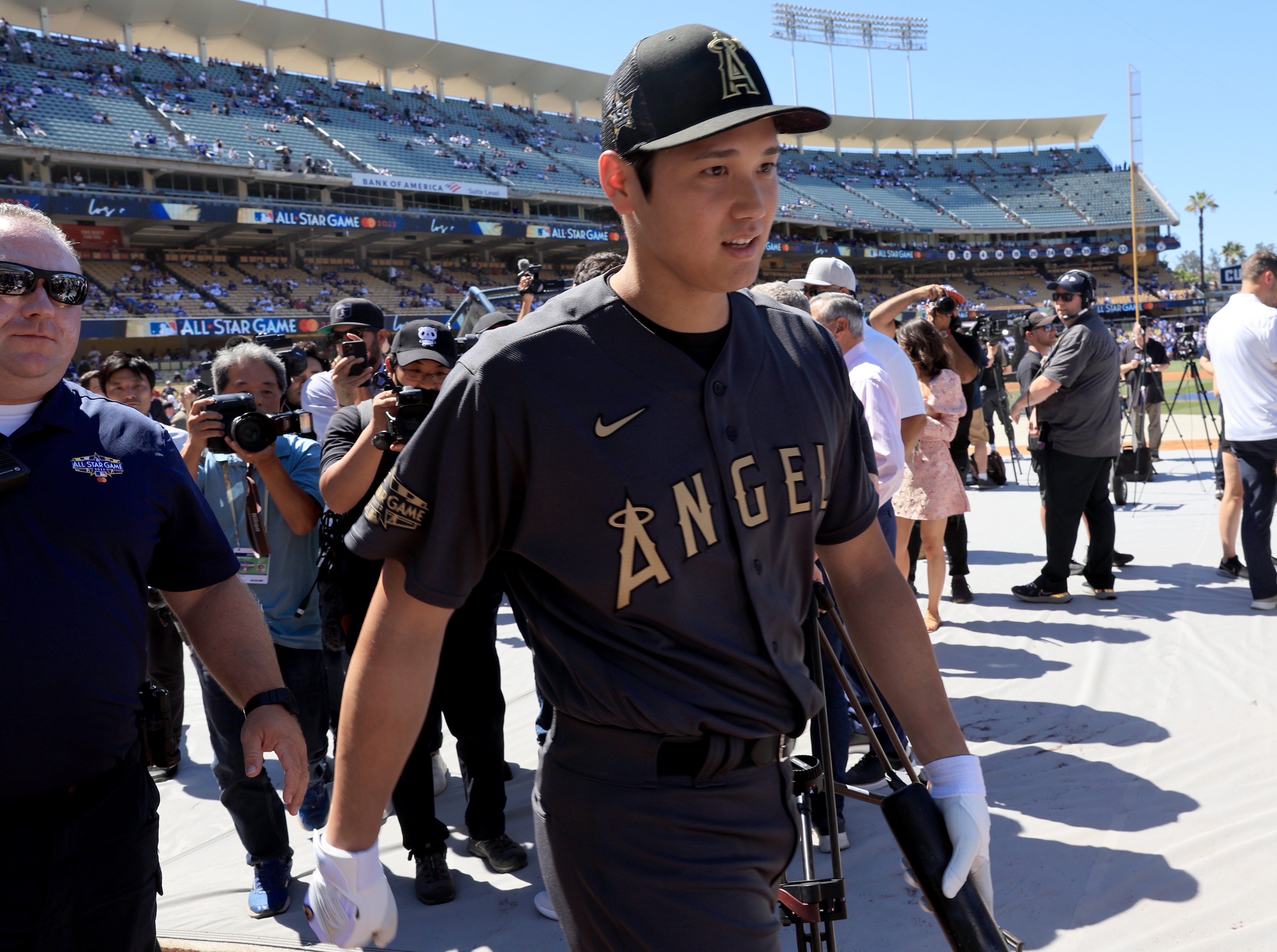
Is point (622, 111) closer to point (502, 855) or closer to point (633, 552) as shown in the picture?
point (633, 552)

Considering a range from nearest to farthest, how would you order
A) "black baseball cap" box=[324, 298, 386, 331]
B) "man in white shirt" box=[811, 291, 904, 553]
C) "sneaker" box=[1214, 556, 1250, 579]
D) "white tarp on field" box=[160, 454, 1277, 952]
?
"white tarp on field" box=[160, 454, 1277, 952] → "man in white shirt" box=[811, 291, 904, 553] → "black baseball cap" box=[324, 298, 386, 331] → "sneaker" box=[1214, 556, 1250, 579]

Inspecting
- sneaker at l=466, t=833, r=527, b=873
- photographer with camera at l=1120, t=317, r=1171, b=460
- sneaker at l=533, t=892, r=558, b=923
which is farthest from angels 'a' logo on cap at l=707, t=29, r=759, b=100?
photographer with camera at l=1120, t=317, r=1171, b=460

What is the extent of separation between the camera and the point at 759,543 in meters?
1.46

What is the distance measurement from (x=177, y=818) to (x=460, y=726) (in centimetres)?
165

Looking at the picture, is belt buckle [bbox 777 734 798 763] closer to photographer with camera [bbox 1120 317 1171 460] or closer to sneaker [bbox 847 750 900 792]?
sneaker [bbox 847 750 900 792]

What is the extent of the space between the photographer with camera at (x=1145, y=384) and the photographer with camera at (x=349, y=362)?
7.46 meters

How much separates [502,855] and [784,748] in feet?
7.33

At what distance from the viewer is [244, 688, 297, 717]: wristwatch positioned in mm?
1975

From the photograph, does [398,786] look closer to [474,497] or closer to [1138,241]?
[474,497]

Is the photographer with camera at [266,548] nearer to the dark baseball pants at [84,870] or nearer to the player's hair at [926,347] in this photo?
the dark baseball pants at [84,870]

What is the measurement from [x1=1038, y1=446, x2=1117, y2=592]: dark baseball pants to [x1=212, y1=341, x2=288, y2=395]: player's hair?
191 inches

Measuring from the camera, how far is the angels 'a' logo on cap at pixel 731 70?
138 cm

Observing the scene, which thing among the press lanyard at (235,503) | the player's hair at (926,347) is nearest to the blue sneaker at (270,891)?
the press lanyard at (235,503)

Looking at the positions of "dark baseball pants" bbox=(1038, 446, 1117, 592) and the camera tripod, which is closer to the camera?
the camera tripod
